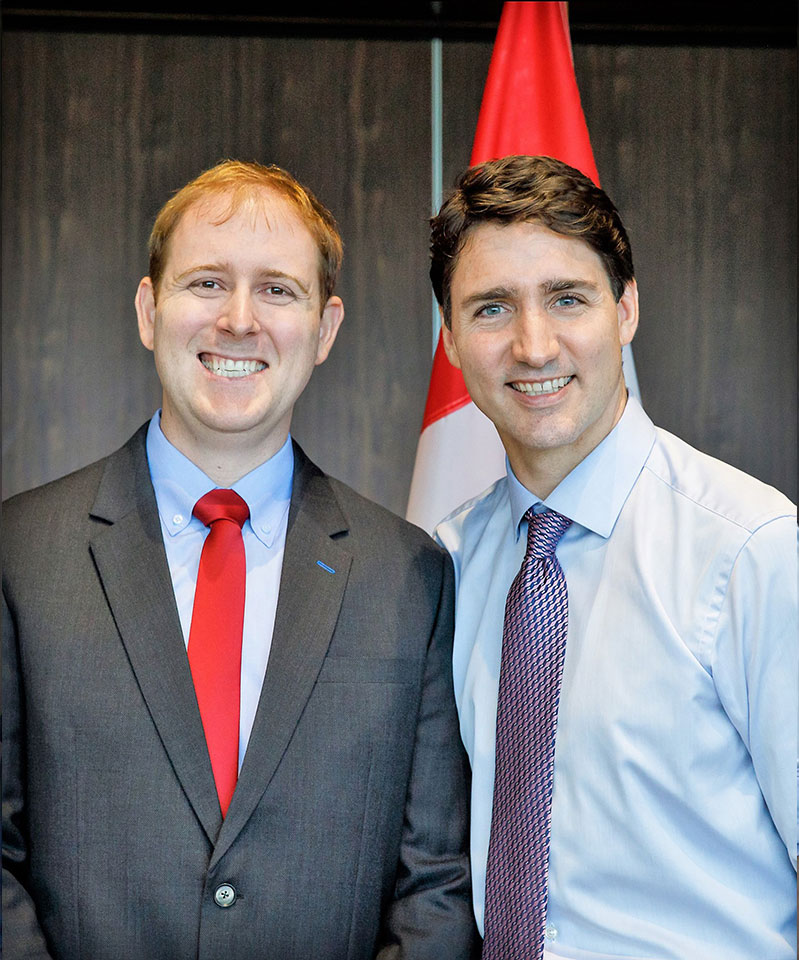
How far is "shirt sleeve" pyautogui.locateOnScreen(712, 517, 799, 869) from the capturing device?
150cm

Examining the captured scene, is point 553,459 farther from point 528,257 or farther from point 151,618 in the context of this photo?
point 151,618

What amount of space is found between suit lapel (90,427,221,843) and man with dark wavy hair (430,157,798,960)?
0.47 meters

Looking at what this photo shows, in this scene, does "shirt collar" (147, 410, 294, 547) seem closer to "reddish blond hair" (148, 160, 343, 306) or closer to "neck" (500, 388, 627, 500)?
"reddish blond hair" (148, 160, 343, 306)

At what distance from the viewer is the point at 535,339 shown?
5.75 ft

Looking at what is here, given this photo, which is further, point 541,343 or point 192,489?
point 192,489

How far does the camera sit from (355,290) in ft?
10.2

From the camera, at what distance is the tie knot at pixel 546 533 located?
5.73 feet

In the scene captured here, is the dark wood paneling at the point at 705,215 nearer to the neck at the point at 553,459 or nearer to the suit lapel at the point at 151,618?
the neck at the point at 553,459

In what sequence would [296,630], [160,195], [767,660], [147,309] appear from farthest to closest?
[160,195]
[147,309]
[296,630]
[767,660]

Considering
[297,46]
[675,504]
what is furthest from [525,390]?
[297,46]


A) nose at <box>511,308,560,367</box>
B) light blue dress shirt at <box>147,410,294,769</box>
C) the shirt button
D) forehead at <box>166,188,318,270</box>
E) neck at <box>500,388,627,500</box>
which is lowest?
the shirt button

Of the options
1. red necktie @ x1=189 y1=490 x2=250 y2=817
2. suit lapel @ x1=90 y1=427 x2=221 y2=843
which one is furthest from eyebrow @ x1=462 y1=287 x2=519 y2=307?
suit lapel @ x1=90 y1=427 x2=221 y2=843

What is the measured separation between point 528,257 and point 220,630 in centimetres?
82

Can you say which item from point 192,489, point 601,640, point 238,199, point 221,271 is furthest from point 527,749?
point 238,199
